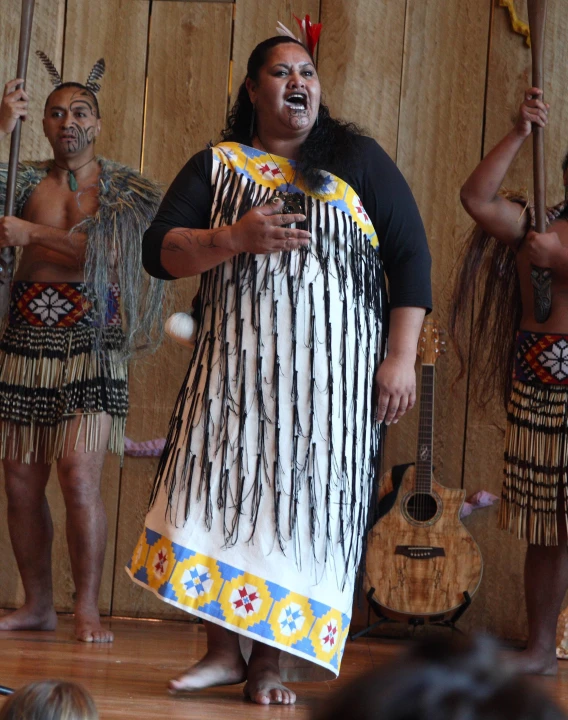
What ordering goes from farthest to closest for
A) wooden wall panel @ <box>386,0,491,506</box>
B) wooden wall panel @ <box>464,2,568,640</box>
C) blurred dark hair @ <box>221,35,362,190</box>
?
wooden wall panel @ <box>386,0,491,506</box> → wooden wall panel @ <box>464,2,568,640</box> → blurred dark hair @ <box>221,35,362,190</box>

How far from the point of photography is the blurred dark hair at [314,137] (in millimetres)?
2209

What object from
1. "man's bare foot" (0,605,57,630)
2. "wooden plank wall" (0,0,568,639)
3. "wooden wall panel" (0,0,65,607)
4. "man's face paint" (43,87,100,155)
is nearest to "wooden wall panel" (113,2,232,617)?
"wooden plank wall" (0,0,568,639)

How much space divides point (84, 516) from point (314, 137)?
1.45 m

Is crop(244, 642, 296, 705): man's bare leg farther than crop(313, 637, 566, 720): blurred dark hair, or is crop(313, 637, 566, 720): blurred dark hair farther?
crop(244, 642, 296, 705): man's bare leg

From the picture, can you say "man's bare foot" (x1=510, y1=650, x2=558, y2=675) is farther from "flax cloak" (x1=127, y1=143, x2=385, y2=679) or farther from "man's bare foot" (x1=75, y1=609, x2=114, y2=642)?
"man's bare foot" (x1=75, y1=609, x2=114, y2=642)

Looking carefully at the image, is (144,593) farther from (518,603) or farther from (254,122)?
(254,122)

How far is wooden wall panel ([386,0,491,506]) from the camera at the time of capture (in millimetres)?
3648

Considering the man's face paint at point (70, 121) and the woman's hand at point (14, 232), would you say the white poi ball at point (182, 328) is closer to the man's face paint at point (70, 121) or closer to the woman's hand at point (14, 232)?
the woman's hand at point (14, 232)

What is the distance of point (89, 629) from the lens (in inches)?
118

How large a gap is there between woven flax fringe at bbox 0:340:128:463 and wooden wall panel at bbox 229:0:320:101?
3.95 feet

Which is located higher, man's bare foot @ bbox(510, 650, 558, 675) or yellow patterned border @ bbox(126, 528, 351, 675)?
yellow patterned border @ bbox(126, 528, 351, 675)

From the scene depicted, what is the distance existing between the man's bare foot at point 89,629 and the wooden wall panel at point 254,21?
6.08ft

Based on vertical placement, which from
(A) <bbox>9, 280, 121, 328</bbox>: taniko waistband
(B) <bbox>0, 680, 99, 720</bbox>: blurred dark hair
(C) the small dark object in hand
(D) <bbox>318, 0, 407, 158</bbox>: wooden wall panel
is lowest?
(B) <bbox>0, 680, 99, 720</bbox>: blurred dark hair

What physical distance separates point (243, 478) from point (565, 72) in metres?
2.22
